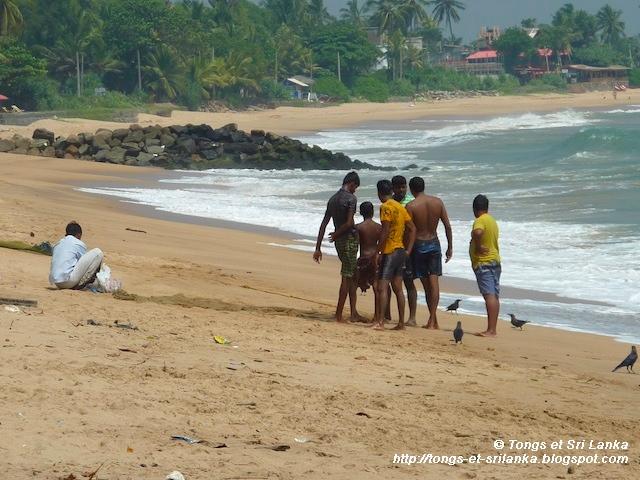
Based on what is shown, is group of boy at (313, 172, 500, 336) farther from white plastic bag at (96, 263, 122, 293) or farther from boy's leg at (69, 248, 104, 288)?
boy's leg at (69, 248, 104, 288)

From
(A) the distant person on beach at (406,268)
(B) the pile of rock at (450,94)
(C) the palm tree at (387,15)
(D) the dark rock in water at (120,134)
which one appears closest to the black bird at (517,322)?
(A) the distant person on beach at (406,268)

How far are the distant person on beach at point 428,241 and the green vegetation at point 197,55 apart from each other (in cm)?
4592

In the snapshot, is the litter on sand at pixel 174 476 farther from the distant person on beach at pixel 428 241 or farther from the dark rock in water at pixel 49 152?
the dark rock in water at pixel 49 152

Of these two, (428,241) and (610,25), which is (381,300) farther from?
(610,25)

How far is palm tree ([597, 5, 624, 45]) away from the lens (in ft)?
520

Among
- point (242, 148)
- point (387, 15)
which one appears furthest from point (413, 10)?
point (242, 148)

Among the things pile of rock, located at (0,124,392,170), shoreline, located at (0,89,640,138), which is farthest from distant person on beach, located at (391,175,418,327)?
shoreline, located at (0,89,640,138)

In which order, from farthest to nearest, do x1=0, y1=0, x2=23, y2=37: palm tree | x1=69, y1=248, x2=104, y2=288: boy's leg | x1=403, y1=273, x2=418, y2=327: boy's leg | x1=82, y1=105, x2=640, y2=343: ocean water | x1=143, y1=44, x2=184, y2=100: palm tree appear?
x1=143, y1=44, x2=184, y2=100: palm tree < x1=0, y1=0, x2=23, y2=37: palm tree < x1=82, y1=105, x2=640, y2=343: ocean water < x1=403, y1=273, x2=418, y2=327: boy's leg < x1=69, y1=248, x2=104, y2=288: boy's leg

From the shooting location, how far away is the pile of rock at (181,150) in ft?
114

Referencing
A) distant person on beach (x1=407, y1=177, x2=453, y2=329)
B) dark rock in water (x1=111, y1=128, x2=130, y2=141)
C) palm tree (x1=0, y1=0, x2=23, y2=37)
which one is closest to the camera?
distant person on beach (x1=407, y1=177, x2=453, y2=329)

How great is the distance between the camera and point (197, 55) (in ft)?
251

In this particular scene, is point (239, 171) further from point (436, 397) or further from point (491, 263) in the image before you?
point (436, 397)

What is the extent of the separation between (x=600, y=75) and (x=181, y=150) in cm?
9749

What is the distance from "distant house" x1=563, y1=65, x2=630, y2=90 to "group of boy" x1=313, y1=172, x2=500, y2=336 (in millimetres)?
116623
